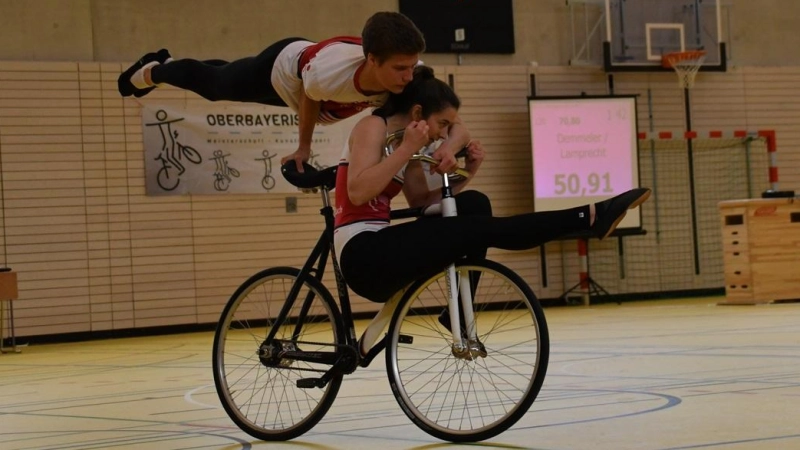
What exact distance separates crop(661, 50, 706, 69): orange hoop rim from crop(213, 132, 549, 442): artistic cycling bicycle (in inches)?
355

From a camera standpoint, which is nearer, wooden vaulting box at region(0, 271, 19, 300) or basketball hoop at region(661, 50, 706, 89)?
wooden vaulting box at region(0, 271, 19, 300)

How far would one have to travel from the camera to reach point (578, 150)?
11.9m

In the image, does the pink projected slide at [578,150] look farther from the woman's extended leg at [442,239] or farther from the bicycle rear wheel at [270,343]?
the woman's extended leg at [442,239]

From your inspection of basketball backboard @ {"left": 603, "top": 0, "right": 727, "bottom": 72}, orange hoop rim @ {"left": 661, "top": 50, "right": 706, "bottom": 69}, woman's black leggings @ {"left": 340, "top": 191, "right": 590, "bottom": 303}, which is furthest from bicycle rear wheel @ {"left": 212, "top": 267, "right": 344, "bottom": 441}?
orange hoop rim @ {"left": 661, "top": 50, "right": 706, "bottom": 69}

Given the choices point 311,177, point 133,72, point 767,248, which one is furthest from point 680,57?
point 311,177

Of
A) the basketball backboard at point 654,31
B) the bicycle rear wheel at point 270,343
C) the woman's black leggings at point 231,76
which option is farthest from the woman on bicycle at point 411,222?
the basketball backboard at point 654,31

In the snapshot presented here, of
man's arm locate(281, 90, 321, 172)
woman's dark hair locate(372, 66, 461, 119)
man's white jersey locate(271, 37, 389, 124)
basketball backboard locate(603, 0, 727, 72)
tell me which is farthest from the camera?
basketball backboard locate(603, 0, 727, 72)

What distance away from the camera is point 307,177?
370cm

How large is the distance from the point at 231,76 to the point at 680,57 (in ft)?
29.2

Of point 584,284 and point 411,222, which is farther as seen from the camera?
point 584,284

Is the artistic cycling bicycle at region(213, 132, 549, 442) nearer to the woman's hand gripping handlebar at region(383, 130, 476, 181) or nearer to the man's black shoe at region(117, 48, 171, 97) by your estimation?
the woman's hand gripping handlebar at region(383, 130, 476, 181)

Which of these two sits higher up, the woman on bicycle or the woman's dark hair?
the woman's dark hair

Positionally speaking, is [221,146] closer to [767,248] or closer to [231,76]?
[767,248]

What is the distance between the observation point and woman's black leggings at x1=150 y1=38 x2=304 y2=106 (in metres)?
4.40
